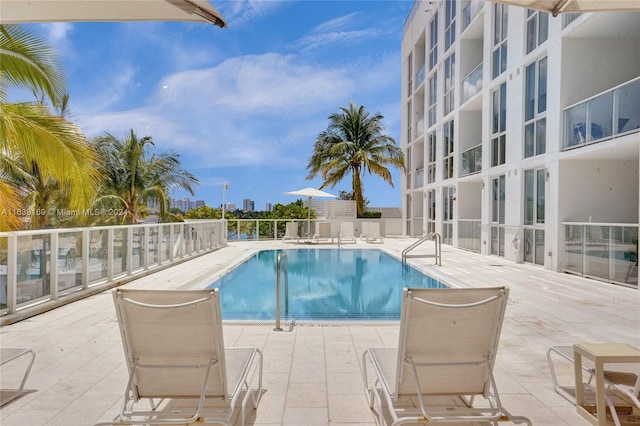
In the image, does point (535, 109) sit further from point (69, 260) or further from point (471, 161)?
point (69, 260)

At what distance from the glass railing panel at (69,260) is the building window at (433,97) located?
16.7 m

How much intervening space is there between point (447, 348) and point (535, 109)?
1032 centimetres

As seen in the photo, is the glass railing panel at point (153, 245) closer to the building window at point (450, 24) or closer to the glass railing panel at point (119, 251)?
the glass railing panel at point (119, 251)

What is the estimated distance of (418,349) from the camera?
2.28 m

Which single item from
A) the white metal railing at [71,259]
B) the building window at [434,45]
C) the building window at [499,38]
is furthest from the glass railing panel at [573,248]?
the building window at [434,45]

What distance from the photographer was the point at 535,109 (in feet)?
35.1

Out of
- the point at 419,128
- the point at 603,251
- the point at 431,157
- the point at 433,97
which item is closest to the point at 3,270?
the point at 603,251

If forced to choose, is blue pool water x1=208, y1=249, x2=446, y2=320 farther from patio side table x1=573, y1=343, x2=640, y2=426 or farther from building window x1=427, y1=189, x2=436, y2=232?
building window x1=427, y1=189, x2=436, y2=232

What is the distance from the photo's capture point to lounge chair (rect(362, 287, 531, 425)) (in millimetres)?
2207

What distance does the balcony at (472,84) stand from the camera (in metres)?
14.2

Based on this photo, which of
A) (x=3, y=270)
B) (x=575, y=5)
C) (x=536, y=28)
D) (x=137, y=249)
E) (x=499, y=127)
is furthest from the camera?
(x=499, y=127)

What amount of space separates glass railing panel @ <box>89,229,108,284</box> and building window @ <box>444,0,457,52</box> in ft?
50.8

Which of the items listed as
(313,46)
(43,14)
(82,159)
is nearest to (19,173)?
(82,159)

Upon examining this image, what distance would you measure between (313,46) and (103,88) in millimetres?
23467
